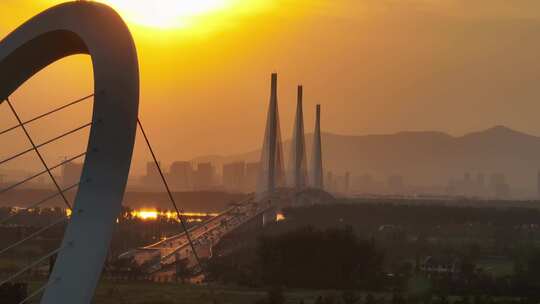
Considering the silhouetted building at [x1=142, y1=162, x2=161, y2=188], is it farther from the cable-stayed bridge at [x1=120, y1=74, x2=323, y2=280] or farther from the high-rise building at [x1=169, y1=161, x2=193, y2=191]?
the cable-stayed bridge at [x1=120, y1=74, x2=323, y2=280]

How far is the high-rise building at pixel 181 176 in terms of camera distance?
156600mm

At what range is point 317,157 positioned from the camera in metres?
68.6

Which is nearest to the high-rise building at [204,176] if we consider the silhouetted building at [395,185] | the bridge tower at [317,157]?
the silhouetted building at [395,185]

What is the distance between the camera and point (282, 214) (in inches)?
2263

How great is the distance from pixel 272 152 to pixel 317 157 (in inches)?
632

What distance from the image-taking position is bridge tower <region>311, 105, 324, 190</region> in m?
67.3

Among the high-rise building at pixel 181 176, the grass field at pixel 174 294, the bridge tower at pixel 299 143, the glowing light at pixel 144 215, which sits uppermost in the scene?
the high-rise building at pixel 181 176

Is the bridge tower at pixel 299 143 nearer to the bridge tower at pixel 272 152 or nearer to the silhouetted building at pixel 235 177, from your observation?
the bridge tower at pixel 272 152

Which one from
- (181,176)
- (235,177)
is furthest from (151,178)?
(235,177)

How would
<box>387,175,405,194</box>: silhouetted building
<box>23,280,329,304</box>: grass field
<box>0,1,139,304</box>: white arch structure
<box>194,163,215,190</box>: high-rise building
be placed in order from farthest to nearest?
<box>387,175,405,194</box>: silhouetted building → <box>194,163,215,190</box>: high-rise building → <box>23,280,329,304</box>: grass field → <box>0,1,139,304</box>: white arch structure

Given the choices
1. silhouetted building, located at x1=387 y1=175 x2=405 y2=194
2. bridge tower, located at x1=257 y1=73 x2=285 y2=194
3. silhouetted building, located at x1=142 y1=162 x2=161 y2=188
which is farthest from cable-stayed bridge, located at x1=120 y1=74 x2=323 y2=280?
silhouetted building, located at x1=387 y1=175 x2=405 y2=194

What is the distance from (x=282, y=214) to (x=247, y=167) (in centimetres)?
11186

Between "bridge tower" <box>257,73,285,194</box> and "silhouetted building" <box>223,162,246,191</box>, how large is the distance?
3858 inches

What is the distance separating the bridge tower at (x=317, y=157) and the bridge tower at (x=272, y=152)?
909 centimetres
